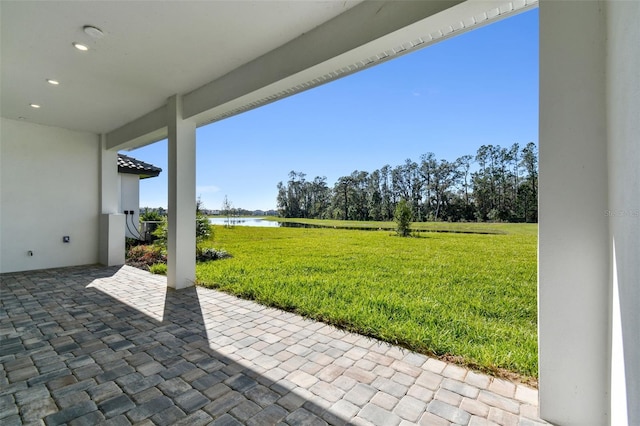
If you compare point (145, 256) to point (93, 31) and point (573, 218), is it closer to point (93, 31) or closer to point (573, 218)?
point (93, 31)

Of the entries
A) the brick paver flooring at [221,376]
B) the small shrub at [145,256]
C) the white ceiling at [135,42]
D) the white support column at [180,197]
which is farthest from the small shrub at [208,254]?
the white ceiling at [135,42]

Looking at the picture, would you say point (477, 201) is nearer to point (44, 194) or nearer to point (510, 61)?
point (510, 61)

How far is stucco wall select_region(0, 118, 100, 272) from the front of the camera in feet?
20.1

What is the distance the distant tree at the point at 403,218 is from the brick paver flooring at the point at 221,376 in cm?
986

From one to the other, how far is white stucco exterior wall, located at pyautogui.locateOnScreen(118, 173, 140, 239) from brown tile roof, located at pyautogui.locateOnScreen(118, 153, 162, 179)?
1.16 ft

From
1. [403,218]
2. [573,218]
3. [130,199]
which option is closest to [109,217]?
[130,199]

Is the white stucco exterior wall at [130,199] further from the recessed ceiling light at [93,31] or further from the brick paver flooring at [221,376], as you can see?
the recessed ceiling light at [93,31]

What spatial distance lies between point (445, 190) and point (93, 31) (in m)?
12.7

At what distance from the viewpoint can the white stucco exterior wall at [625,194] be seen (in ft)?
3.80

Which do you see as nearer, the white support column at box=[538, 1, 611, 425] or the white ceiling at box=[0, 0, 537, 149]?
the white support column at box=[538, 1, 611, 425]

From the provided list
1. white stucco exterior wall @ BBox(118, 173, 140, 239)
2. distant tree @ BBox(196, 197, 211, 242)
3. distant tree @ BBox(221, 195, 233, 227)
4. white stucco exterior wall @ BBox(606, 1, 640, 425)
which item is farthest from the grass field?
distant tree @ BBox(221, 195, 233, 227)

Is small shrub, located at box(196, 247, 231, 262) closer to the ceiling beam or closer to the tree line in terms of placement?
the ceiling beam

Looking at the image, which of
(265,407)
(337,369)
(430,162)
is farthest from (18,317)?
(430,162)

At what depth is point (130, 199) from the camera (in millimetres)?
9773
